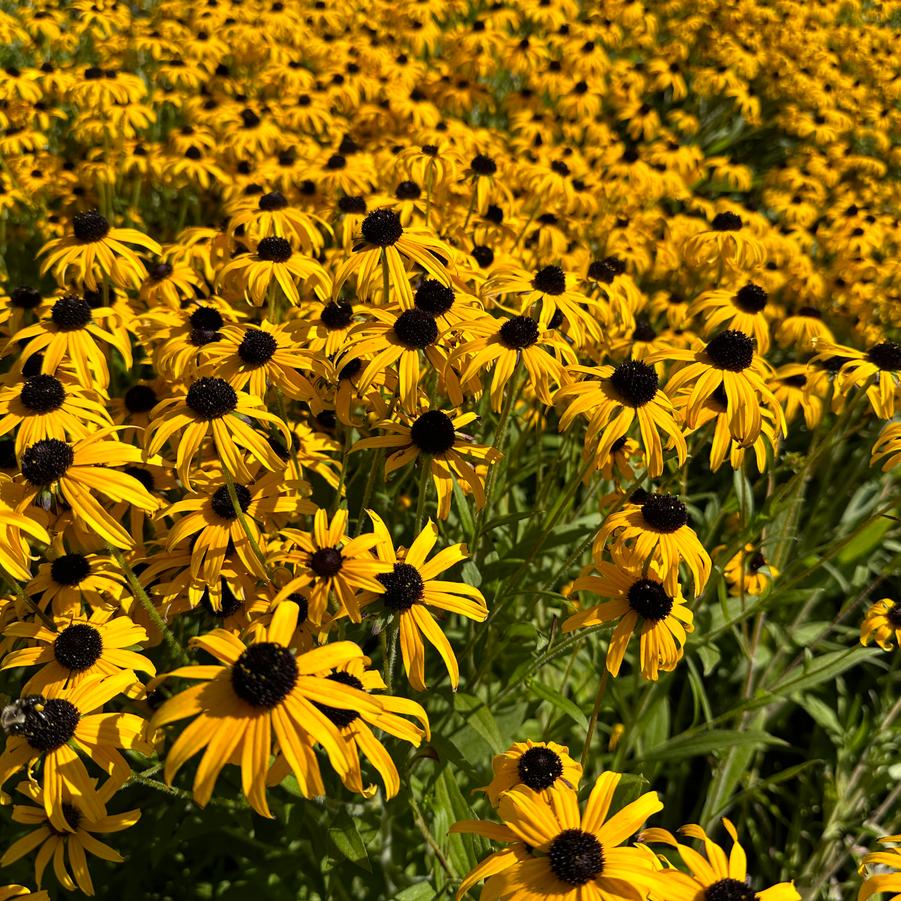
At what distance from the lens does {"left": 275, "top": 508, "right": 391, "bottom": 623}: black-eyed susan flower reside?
2.06 m

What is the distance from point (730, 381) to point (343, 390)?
53.6 inches

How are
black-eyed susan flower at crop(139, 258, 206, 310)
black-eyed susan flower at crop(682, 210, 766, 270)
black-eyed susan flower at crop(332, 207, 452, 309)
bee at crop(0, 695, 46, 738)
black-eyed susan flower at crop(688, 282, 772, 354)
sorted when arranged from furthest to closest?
black-eyed susan flower at crop(682, 210, 766, 270), black-eyed susan flower at crop(139, 258, 206, 310), black-eyed susan flower at crop(688, 282, 772, 354), black-eyed susan flower at crop(332, 207, 452, 309), bee at crop(0, 695, 46, 738)

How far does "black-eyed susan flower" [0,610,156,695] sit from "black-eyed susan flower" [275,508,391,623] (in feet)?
1.70

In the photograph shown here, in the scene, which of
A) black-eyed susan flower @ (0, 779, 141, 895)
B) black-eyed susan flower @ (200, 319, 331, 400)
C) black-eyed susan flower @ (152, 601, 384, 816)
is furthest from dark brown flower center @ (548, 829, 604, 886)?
black-eyed susan flower @ (200, 319, 331, 400)

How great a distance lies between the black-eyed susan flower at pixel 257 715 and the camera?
1.52 meters

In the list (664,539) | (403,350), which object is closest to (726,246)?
(664,539)

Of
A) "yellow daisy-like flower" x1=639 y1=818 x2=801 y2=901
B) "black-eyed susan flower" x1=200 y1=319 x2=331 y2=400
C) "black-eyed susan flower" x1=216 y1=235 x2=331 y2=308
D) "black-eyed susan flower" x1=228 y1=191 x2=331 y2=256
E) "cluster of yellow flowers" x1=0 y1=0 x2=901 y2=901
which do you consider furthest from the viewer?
"black-eyed susan flower" x1=228 y1=191 x2=331 y2=256

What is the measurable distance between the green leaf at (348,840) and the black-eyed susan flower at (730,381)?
1698 millimetres

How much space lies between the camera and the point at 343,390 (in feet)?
8.89

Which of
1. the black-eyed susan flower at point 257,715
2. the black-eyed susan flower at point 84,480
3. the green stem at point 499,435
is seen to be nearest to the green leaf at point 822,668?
the green stem at point 499,435

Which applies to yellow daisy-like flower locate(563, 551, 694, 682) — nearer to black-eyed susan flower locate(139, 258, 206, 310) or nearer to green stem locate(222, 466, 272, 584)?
green stem locate(222, 466, 272, 584)

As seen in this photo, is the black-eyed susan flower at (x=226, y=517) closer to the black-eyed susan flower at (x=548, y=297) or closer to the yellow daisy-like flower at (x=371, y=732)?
the yellow daisy-like flower at (x=371, y=732)

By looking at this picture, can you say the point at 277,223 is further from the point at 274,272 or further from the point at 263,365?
the point at 263,365

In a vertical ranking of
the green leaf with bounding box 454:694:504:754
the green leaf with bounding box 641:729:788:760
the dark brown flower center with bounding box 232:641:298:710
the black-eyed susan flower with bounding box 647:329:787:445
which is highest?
the black-eyed susan flower with bounding box 647:329:787:445
